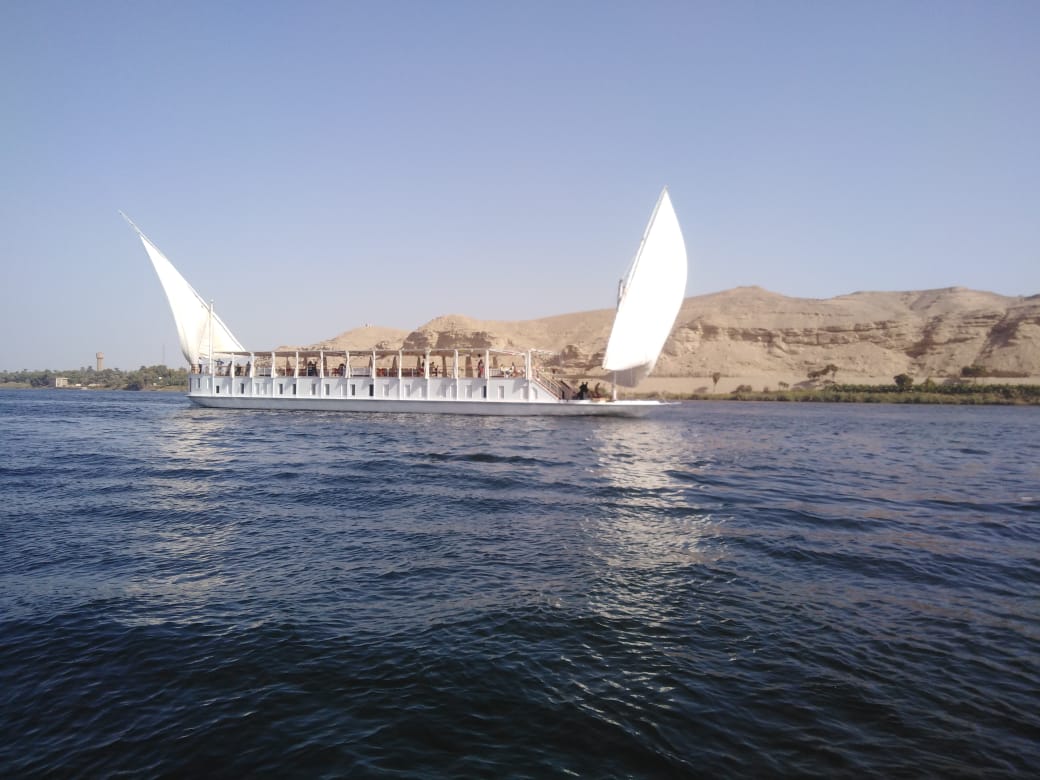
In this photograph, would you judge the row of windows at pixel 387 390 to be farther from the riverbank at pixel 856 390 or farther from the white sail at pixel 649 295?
the riverbank at pixel 856 390

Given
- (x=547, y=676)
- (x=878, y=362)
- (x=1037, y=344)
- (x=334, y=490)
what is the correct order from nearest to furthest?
1. (x=547, y=676)
2. (x=334, y=490)
3. (x=1037, y=344)
4. (x=878, y=362)

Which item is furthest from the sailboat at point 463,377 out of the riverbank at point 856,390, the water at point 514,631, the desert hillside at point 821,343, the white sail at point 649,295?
the desert hillside at point 821,343

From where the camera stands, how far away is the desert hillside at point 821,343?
328ft

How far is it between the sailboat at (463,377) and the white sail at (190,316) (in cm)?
9

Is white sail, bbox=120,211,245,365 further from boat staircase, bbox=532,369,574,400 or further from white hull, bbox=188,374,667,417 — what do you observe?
boat staircase, bbox=532,369,574,400

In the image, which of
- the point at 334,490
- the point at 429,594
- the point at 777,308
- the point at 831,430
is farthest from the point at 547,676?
the point at 777,308

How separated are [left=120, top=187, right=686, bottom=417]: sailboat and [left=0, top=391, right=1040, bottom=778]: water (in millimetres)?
28325

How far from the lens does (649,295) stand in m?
43.8

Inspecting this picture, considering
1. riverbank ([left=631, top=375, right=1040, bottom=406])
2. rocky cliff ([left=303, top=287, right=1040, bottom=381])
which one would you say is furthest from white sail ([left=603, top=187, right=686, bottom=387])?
rocky cliff ([left=303, top=287, right=1040, bottom=381])

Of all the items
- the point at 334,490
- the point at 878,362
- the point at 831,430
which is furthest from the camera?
the point at 878,362

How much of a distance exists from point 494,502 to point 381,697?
859 cm

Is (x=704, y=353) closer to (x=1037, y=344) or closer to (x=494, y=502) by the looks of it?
(x=1037, y=344)

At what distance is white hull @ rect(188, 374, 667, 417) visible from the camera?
1748 inches

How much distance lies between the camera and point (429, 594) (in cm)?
798
